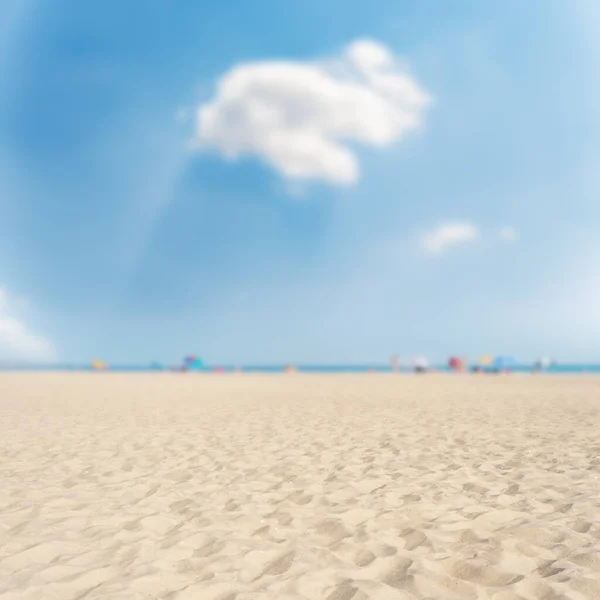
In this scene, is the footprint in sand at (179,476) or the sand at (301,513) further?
the footprint in sand at (179,476)

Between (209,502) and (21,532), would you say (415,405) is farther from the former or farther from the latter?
(21,532)

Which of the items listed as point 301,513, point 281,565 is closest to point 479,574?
point 281,565

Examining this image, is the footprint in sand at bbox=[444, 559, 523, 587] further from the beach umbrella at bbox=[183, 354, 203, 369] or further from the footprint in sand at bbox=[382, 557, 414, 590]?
the beach umbrella at bbox=[183, 354, 203, 369]

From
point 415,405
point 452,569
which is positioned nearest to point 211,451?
point 452,569

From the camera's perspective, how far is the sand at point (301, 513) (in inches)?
123

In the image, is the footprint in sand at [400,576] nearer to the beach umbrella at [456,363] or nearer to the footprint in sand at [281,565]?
the footprint in sand at [281,565]

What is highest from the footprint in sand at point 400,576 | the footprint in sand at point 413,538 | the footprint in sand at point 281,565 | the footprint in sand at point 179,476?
the footprint in sand at point 179,476

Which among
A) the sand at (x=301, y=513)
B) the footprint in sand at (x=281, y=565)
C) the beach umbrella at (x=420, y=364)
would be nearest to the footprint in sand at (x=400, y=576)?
the sand at (x=301, y=513)

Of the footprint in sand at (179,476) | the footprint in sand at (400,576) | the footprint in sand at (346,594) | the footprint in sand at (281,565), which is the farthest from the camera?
the footprint in sand at (179,476)

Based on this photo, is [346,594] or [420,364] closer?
[346,594]

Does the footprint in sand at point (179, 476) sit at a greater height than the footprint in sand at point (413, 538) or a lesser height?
greater

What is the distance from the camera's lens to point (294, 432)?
28.9 ft

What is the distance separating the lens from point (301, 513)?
4477mm

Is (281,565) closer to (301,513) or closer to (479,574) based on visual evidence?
(301,513)
